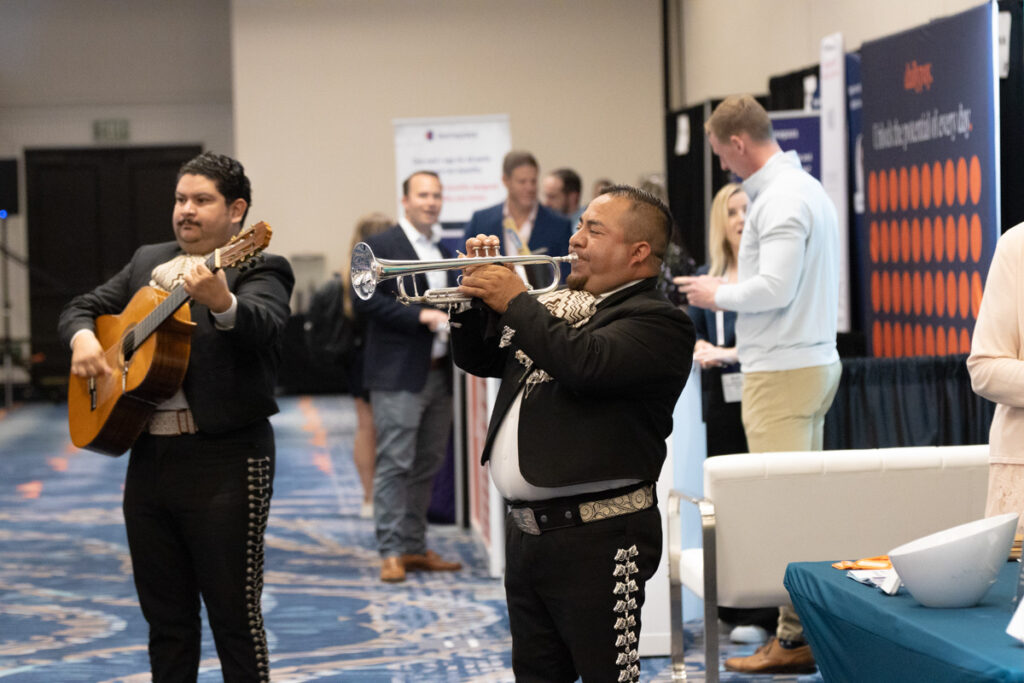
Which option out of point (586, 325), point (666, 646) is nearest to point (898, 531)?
point (666, 646)

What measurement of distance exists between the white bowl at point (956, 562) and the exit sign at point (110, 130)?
47.6 ft

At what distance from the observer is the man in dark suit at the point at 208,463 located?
3.06 meters

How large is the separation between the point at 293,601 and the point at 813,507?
2597 millimetres

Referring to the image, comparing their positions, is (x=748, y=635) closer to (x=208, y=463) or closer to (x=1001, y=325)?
(x=1001, y=325)

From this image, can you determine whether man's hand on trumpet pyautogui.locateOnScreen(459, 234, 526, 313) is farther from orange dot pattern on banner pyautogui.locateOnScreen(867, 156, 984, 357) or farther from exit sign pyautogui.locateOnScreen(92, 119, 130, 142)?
exit sign pyautogui.locateOnScreen(92, 119, 130, 142)

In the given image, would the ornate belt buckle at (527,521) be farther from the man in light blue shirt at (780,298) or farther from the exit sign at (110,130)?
the exit sign at (110,130)

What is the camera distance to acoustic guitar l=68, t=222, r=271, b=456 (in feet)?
9.53

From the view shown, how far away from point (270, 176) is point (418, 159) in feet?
13.6

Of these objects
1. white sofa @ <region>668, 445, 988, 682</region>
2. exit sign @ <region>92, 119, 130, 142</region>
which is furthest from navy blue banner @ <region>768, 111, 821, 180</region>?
exit sign @ <region>92, 119, 130, 142</region>

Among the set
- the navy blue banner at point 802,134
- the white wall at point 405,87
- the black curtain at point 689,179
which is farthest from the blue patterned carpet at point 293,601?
the white wall at point 405,87

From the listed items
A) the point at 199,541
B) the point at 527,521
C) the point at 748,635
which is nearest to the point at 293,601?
the point at 748,635

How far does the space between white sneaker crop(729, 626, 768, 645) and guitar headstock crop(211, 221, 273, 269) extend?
2447mm

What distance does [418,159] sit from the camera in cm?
1001

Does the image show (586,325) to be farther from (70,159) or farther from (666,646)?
(70,159)
